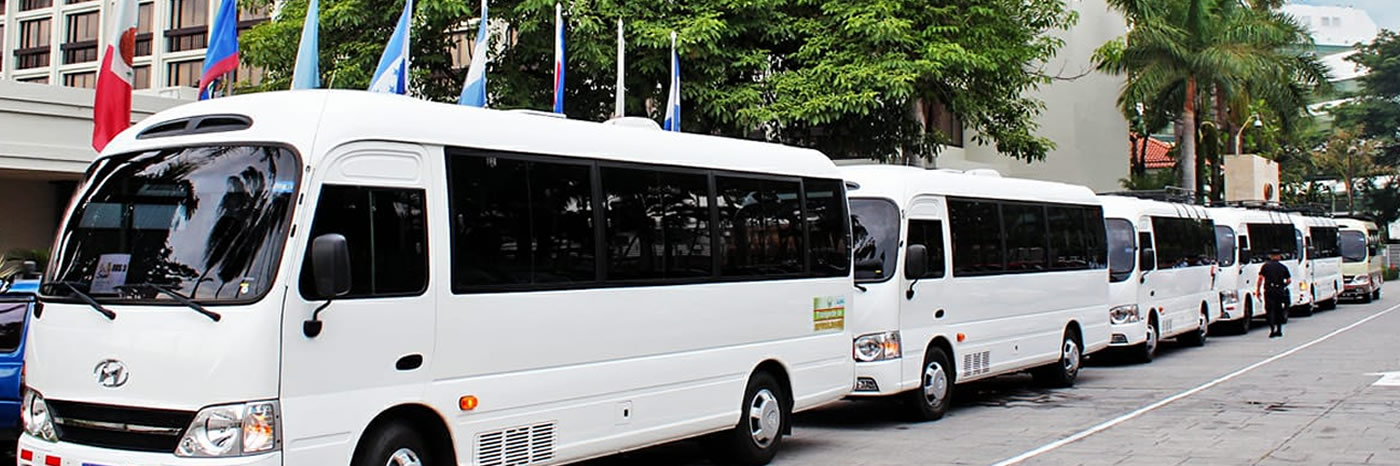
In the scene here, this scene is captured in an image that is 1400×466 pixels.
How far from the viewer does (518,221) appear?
8.31 metres

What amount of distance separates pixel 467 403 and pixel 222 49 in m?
8.34

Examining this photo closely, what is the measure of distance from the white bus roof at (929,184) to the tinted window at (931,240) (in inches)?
12.1

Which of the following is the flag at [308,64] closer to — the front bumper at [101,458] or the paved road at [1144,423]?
the paved road at [1144,423]

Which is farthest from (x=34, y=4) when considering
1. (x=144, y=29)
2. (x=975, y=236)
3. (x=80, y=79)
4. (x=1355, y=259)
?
(x=975, y=236)

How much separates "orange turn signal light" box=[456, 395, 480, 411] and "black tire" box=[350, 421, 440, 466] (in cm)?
29

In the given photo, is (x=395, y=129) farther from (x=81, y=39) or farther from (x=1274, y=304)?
(x=81, y=39)

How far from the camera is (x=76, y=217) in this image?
743 centimetres

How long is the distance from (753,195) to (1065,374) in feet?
25.6

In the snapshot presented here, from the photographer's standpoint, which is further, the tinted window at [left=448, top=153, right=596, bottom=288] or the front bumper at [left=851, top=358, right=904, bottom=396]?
the front bumper at [left=851, top=358, right=904, bottom=396]

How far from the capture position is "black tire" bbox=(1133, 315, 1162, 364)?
20.8 m

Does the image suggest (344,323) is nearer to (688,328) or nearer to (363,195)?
(363,195)

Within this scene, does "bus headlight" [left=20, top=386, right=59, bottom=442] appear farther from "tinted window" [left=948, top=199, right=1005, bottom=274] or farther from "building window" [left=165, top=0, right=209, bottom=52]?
"building window" [left=165, top=0, right=209, bottom=52]

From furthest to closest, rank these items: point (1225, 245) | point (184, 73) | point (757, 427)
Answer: point (184, 73)
point (1225, 245)
point (757, 427)

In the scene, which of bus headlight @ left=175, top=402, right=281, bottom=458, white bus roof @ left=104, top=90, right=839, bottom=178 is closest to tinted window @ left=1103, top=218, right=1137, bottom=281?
white bus roof @ left=104, top=90, right=839, bottom=178
